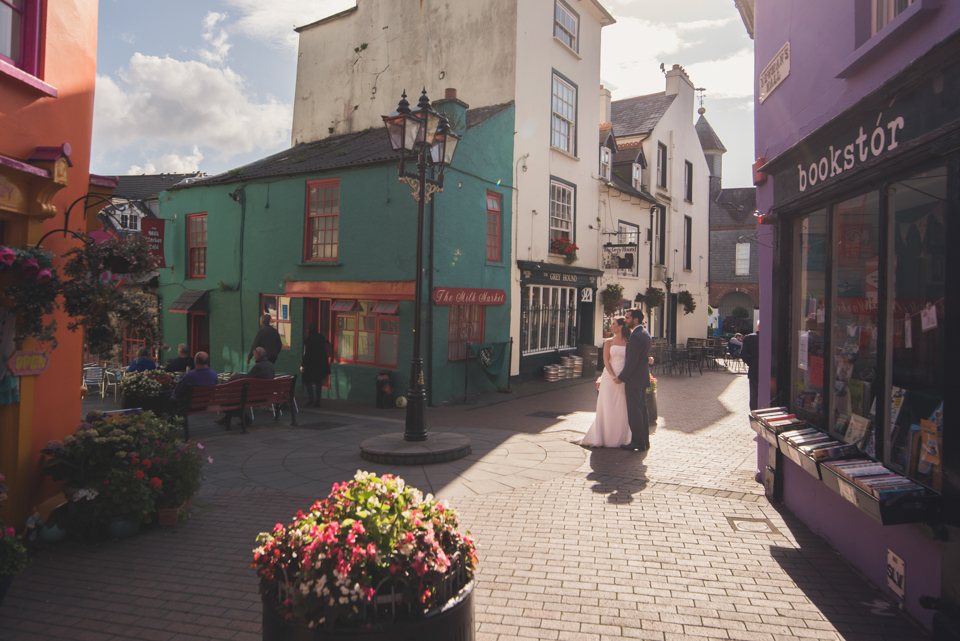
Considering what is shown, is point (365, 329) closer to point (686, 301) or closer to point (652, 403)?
point (652, 403)

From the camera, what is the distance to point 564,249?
1733cm

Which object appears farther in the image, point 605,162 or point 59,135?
point 605,162

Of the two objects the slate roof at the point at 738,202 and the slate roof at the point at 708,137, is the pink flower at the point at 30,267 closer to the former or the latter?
the slate roof at the point at 708,137

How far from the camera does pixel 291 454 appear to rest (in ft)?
27.1

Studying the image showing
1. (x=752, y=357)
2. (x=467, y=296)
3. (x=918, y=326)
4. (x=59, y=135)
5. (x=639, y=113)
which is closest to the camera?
(x=918, y=326)


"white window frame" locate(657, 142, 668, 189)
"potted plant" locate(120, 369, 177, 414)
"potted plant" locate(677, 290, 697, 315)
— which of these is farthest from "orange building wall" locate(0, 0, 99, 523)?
"potted plant" locate(677, 290, 697, 315)

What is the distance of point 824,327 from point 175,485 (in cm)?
600

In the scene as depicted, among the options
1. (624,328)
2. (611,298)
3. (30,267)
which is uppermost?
(611,298)

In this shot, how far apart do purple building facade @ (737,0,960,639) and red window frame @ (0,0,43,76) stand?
6.18 meters

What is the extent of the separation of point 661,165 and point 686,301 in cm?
598

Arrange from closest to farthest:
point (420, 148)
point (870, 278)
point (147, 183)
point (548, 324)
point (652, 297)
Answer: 1. point (870, 278)
2. point (420, 148)
3. point (548, 324)
4. point (652, 297)
5. point (147, 183)

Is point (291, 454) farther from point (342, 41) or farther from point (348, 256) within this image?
point (342, 41)

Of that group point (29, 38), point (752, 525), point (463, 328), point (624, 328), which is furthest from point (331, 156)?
point (752, 525)

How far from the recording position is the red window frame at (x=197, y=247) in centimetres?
1664
